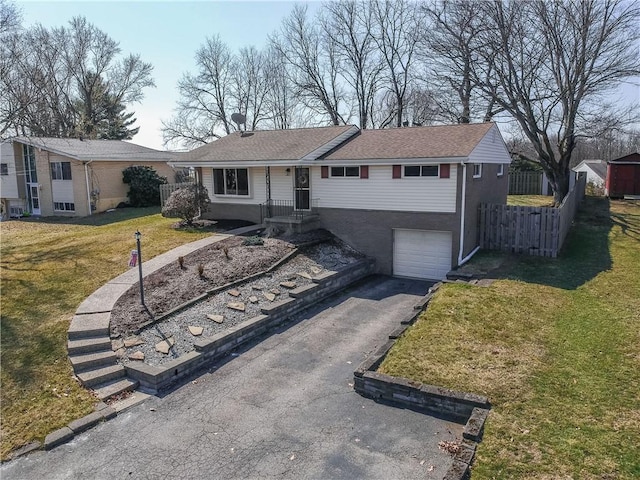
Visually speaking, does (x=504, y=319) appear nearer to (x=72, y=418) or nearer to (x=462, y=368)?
(x=462, y=368)

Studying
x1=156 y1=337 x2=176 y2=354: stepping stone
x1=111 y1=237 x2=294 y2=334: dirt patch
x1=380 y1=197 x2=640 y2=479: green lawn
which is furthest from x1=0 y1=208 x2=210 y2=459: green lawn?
x1=380 y1=197 x2=640 y2=479: green lawn

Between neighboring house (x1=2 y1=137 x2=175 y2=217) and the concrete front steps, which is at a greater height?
neighboring house (x1=2 y1=137 x2=175 y2=217)

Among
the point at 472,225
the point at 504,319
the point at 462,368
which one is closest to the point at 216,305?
the point at 462,368

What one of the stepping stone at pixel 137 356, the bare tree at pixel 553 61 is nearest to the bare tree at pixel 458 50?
the bare tree at pixel 553 61

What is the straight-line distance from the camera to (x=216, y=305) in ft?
34.6

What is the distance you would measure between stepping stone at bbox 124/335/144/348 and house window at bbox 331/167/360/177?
9696mm

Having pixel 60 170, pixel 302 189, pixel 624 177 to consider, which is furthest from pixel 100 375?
pixel 624 177

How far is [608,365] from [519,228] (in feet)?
28.0

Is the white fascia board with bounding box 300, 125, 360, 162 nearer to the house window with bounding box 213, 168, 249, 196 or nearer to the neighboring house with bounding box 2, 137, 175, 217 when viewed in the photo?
the house window with bounding box 213, 168, 249, 196

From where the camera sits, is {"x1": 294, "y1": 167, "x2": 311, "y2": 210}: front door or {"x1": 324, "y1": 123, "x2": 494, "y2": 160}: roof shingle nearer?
{"x1": 324, "y1": 123, "x2": 494, "y2": 160}: roof shingle

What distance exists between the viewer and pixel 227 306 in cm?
1052

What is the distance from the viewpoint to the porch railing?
17.1 m

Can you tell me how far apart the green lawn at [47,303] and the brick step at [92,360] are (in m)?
0.16

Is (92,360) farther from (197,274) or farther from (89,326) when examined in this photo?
(197,274)
